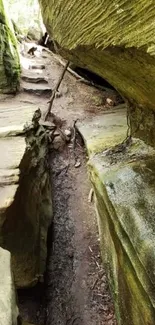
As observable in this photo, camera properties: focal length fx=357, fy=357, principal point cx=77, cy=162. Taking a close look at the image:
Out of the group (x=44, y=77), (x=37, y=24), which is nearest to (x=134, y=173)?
(x=44, y=77)

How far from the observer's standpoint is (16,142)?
4789 millimetres

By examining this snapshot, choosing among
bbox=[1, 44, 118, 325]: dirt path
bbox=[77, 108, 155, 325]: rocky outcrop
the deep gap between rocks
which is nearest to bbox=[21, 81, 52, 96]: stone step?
bbox=[1, 44, 118, 325]: dirt path

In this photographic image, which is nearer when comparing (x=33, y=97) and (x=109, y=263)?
(x=109, y=263)

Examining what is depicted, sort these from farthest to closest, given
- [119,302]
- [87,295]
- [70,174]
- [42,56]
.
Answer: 1. [42,56]
2. [70,174]
3. [87,295]
4. [119,302]

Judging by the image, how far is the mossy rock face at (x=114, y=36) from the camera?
4.97ft

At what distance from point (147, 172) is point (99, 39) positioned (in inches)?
56.9

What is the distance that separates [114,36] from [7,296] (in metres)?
1.42

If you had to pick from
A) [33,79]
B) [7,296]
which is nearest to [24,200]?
[7,296]

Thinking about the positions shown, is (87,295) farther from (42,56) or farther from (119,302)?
(42,56)

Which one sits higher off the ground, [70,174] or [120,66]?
Result: [120,66]

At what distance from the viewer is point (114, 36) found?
1.70 m

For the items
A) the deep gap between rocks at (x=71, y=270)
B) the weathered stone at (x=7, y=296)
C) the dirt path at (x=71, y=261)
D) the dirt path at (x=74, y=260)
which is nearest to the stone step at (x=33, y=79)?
the dirt path at (x=71, y=261)

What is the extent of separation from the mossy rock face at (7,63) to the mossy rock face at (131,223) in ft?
15.1

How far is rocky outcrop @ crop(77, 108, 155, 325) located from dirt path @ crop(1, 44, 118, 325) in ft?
1.39
